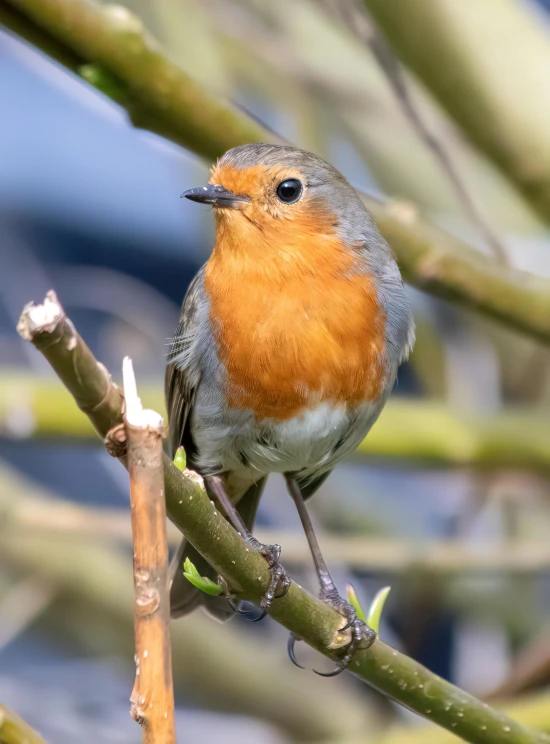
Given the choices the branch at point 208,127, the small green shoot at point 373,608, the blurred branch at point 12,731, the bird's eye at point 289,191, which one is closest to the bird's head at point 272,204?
the bird's eye at point 289,191

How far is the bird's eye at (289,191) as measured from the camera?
246cm

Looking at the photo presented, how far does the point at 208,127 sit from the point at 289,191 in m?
0.25

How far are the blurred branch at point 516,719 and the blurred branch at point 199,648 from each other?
1029mm

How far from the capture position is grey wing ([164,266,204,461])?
2.49 meters

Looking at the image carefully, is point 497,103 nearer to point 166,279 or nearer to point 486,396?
point 486,396

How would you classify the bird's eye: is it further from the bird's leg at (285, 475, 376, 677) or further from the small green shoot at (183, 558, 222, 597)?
the small green shoot at (183, 558, 222, 597)

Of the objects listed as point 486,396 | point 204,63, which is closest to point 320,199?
point 204,63

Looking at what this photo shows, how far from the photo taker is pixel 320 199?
251 centimetres

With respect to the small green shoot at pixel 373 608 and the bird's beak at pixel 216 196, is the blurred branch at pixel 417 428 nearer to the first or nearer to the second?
the bird's beak at pixel 216 196

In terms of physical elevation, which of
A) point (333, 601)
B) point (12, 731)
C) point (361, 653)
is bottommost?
point (12, 731)

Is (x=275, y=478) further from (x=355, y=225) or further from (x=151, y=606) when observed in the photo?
(x=151, y=606)

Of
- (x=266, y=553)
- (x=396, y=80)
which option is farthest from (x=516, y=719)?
(x=396, y=80)

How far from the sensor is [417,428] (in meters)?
3.56

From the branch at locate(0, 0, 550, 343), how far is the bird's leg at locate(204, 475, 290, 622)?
820 millimetres
